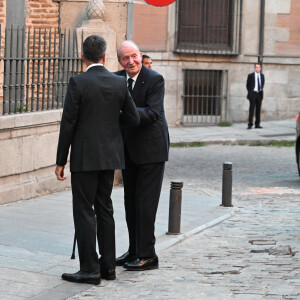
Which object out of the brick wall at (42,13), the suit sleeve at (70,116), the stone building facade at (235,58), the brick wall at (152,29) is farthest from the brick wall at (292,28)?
the suit sleeve at (70,116)

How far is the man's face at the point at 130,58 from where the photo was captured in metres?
7.66

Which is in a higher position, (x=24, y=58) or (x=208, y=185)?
(x=24, y=58)

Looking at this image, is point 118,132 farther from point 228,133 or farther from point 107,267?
point 228,133

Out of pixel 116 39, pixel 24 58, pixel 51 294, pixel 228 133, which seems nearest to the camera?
pixel 51 294

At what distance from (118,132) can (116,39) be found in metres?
6.47

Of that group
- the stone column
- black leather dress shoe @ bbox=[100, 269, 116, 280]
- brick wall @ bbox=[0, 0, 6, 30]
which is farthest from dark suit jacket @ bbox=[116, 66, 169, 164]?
brick wall @ bbox=[0, 0, 6, 30]

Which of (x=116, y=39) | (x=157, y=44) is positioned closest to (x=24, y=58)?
(x=116, y=39)

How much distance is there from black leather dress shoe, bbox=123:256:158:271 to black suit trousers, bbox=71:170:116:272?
54 centimetres

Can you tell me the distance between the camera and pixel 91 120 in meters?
7.18

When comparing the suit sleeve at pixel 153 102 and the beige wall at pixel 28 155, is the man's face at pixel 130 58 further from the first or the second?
the beige wall at pixel 28 155

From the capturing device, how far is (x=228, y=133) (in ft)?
78.6

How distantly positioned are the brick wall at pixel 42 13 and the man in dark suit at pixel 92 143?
6.94 metres

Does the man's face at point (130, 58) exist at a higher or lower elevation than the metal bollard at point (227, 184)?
higher

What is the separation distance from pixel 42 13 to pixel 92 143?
748 cm
